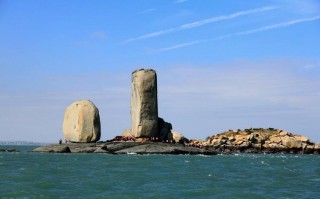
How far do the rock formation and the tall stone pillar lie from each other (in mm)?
5224

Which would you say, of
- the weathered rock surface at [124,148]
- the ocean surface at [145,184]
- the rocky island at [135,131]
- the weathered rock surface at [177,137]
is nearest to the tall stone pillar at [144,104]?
the rocky island at [135,131]

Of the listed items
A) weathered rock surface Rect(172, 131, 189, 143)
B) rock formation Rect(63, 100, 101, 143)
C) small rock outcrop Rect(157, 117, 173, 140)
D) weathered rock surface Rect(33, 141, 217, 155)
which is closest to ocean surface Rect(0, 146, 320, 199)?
weathered rock surface Rect(33, 141, 217, 155)

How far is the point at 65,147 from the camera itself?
193ft

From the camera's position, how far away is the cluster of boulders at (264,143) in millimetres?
89312

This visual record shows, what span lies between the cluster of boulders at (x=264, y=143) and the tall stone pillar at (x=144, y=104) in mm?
24848

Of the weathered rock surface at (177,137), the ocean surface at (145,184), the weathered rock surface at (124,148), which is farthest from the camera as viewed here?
the weathered rock surface at (177,137)

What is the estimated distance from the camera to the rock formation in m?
61.2

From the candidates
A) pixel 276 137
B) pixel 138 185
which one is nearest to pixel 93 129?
pixel 138 185

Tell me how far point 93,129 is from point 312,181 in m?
35.8

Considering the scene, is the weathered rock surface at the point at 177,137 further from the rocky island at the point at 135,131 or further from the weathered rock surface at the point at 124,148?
the weathered rock surface at the point at 124,148

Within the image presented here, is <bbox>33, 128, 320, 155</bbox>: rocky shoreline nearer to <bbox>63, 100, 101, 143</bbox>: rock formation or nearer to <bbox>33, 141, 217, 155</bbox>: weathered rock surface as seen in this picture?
<bbox>33, 141, 217, 155</bbox>: weathered rock surface

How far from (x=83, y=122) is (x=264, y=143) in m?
40.0

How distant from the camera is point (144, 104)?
65125 millimetres

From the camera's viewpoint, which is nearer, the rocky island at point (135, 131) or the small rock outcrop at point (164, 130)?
the rocky island at point (135, 131)
